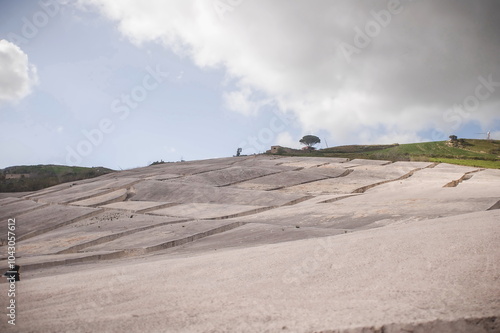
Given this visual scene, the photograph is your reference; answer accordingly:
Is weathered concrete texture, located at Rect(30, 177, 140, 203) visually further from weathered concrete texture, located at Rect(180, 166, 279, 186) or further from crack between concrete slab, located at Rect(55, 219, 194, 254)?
crack between concrete slab, located at Rect(55, 219, 194, 254)

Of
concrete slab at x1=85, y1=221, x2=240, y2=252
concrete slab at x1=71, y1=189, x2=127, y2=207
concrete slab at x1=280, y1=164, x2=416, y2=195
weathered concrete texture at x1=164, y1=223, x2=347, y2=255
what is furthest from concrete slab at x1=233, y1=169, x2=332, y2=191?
weathered concrete texture at x1=164, y1=223, x2=347, y2=255

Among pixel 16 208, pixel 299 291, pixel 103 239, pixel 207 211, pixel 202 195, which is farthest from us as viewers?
pixel 16 208

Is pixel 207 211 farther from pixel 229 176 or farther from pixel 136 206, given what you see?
pixel 229 176

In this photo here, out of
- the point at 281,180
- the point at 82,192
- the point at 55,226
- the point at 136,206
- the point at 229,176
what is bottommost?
the point at 55,226

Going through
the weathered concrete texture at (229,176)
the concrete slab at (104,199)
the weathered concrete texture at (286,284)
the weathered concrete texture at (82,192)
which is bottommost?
the weathered concrete texture at (286,284)

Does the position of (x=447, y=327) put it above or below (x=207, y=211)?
below

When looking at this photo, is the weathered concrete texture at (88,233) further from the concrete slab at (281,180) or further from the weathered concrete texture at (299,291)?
the concrete slab at (281,180)

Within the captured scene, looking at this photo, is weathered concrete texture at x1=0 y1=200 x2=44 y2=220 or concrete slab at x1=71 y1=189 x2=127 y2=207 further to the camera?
concrete slab at x1=71 y1=189 x2=127 y2=207

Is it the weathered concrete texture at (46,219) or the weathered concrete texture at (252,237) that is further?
the weathered concrete texture at (46,219)

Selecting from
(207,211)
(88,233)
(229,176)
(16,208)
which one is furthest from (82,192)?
(88,233)

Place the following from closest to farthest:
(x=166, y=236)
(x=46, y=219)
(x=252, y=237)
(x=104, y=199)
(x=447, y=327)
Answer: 1. (x=447, y=327)
2. (x=252, y=237)
3. (x=166, y=236)
4. (x=46, y=219)
5. (x=104, y=199)

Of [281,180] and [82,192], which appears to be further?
[281,180]

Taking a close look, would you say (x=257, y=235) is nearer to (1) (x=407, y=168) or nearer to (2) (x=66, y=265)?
(2) (x=66, y=265)

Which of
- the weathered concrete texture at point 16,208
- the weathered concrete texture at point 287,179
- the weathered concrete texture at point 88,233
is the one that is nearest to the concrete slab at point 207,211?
the weathered concrete texture at point 88,233
